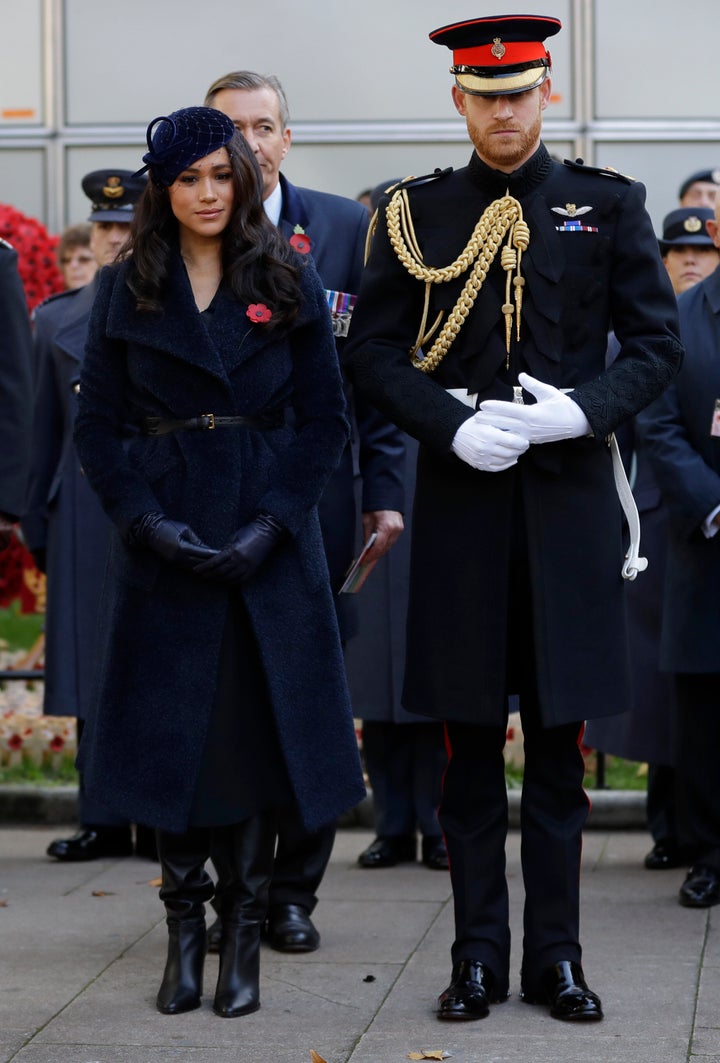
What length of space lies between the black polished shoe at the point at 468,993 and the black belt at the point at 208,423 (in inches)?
50.0

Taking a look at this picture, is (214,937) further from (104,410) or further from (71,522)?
(71,522)

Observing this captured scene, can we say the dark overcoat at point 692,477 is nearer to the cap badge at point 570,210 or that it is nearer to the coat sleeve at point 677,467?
the coat sleeve at point 677,467

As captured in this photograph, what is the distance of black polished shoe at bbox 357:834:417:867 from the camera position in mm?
6289

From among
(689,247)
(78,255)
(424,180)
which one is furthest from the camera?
(78,255)

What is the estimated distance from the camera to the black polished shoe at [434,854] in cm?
624

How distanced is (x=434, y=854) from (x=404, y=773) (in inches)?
11.3

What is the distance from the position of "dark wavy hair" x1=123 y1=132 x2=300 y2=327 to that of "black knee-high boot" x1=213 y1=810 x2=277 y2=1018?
114cm

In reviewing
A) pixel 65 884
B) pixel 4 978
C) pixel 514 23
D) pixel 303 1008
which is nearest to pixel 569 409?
pixel 514 23

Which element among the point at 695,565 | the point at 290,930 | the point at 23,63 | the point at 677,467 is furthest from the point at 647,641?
the point at 23,63

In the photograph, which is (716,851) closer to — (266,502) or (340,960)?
(340,960)

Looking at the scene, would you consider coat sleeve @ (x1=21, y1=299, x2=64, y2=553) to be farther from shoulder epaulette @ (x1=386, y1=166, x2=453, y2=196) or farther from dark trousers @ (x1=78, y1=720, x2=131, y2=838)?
shoulder epaulette @ (x1=386, y1=166, x2=453, y2=196)

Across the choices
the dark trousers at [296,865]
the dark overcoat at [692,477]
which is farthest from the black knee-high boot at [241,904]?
the dark overcoat at [692,477]

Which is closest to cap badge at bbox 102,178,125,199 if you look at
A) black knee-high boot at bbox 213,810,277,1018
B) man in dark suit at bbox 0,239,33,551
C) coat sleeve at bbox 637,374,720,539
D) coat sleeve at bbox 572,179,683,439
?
man in dark suit at bbox 0,239,33,551

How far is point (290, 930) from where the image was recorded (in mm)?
5121
